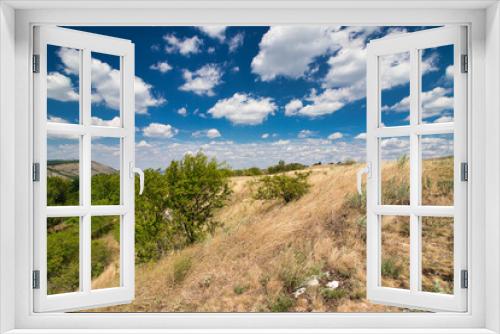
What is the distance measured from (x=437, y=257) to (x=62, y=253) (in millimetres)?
3591

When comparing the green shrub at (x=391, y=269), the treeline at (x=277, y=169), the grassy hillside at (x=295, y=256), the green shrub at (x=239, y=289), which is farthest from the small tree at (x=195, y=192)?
the green shrub at (x=391, y=269)

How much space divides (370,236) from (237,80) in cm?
369

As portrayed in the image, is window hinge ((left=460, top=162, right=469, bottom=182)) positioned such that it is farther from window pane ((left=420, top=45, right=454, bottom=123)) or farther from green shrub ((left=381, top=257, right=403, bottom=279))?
green shrub ((left=381, top=257, right=403, bottom=279))

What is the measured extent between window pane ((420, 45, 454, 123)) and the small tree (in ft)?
8.34

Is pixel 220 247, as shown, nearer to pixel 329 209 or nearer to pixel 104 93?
pixel 329 209

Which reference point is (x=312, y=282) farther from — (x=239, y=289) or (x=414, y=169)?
(x=414, y=169)

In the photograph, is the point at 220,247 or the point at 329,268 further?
the point at 220,247

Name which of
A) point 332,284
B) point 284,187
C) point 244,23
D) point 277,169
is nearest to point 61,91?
point 244,23

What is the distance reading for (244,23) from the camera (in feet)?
5.52

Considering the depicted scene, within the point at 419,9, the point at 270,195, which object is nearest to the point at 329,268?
the point at 270,195

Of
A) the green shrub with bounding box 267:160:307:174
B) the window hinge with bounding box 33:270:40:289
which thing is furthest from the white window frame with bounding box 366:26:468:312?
the green shrub with bounding box 267:160:307:174

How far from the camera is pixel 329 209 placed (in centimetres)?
512

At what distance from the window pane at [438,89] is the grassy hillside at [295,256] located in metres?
0.45

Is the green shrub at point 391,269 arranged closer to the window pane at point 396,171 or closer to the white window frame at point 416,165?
the window pane at point 396,171
